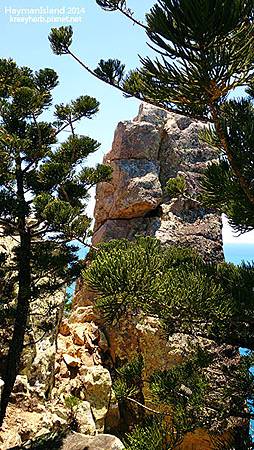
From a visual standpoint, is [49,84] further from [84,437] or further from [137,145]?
[84,437]

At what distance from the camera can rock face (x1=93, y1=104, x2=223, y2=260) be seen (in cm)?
873

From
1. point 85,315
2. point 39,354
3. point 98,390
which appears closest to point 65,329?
point 85,315

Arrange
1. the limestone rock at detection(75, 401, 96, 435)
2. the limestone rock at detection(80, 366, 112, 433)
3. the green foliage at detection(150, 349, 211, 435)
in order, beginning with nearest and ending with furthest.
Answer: the green foliage at detection(150, 349, 211, 435) < the limestone rock at detection(75, 401, 96, 435) < the limestone rock at detection(80, 366, 112, 433)

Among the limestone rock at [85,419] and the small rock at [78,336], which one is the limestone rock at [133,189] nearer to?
the small rock at [78,336]

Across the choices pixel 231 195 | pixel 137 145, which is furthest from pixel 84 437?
pixel 137 145


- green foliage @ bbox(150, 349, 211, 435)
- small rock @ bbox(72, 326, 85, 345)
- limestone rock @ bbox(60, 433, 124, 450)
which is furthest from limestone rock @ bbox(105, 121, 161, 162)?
limestone rock @ bbox(60, 433, 124, 450)

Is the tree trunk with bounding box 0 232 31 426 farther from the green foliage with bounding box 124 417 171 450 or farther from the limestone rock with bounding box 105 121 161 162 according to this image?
the limestone rock with bounding box 105 121 161 162

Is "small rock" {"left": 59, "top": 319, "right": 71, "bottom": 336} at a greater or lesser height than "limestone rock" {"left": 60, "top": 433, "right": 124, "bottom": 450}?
greater

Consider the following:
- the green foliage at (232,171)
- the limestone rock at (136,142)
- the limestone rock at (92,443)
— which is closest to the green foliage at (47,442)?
the limestone rock at (92,443)

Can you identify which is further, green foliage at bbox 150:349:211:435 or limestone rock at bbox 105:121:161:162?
limestone rock at bbox 105:121:161:162

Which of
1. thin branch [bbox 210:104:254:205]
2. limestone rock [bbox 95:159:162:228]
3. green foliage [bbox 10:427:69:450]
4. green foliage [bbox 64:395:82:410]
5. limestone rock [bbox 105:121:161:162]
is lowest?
green foliage [bbox 10:427:69:450]

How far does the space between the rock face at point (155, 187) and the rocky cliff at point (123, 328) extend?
0.02 metres

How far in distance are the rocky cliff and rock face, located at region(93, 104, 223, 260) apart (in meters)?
0.02

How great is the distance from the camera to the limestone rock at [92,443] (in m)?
3.97
